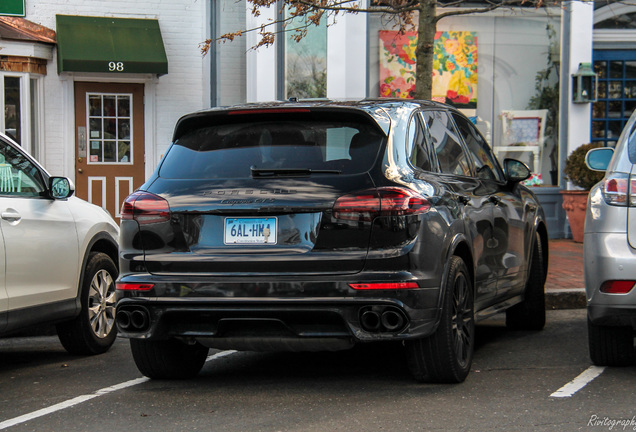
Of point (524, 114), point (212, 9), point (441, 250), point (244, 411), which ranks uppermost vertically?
point (212, 9)

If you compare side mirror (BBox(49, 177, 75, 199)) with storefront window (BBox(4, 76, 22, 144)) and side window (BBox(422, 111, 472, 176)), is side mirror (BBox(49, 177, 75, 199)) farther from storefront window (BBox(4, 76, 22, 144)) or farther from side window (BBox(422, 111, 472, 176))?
storefront window (BBox(4, 76, 22, 144))

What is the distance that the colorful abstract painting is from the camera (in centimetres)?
1433

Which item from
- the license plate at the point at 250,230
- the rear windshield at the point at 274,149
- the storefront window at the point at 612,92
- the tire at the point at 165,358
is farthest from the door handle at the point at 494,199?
the storefront window at the point at 612,92

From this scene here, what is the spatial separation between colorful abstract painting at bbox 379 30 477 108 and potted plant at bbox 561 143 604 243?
68.9 inches

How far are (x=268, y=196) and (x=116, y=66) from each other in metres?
9.71

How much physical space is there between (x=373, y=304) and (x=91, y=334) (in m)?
2.80

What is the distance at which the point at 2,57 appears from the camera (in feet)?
46.7

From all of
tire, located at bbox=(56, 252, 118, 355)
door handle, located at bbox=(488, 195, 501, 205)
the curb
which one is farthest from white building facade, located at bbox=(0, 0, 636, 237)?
door handle, located at bbox=(488, 195, 501, 205)

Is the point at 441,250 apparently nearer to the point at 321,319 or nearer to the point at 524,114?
the point at 321,319

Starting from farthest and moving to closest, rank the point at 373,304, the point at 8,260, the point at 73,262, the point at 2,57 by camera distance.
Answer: the point at 2,57 < the point at 73,262 < the point at 8,260 < the point at 373,304

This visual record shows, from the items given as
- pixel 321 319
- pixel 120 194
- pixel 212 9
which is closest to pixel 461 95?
pixel 212 9

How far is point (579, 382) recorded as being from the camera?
18.4 feet

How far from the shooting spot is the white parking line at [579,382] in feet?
17.5

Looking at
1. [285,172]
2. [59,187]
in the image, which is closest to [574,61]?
[59,187]
